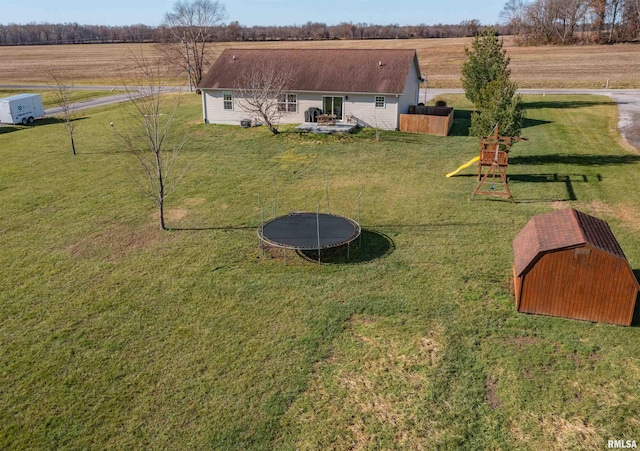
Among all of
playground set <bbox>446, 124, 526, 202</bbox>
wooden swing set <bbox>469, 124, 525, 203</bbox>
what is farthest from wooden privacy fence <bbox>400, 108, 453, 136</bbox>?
wooden swing set <bbox>469, 124, 525, 203</bbox>

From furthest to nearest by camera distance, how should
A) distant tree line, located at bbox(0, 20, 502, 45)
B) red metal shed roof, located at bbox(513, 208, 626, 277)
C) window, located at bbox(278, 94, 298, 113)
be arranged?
distant tree line, located at bbox(0, 20, 502, 45)
window, located at bbox(278, 94, 298, 113)
red metal shed roof, located at bbox(513, 208, 626, 277)

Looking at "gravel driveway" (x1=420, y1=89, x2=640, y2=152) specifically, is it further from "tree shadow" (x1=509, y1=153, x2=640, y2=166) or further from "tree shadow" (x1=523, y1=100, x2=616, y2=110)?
"tree shadow" (x1=509, y1=153, x2=640, y2=166)

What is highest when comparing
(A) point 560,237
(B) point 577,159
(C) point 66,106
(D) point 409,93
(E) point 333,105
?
(D) point 409,93

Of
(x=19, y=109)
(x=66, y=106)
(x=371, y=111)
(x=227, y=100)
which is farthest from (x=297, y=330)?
(x=19, y=109)

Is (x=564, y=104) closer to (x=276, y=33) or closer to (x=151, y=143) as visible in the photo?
(x=151, y=143)

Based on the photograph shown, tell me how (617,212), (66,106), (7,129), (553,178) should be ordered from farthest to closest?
(7,129), (66,106), (553,178), (617,212)

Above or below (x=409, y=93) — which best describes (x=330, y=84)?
above

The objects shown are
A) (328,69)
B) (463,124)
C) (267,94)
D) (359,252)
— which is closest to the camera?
(359,252)
